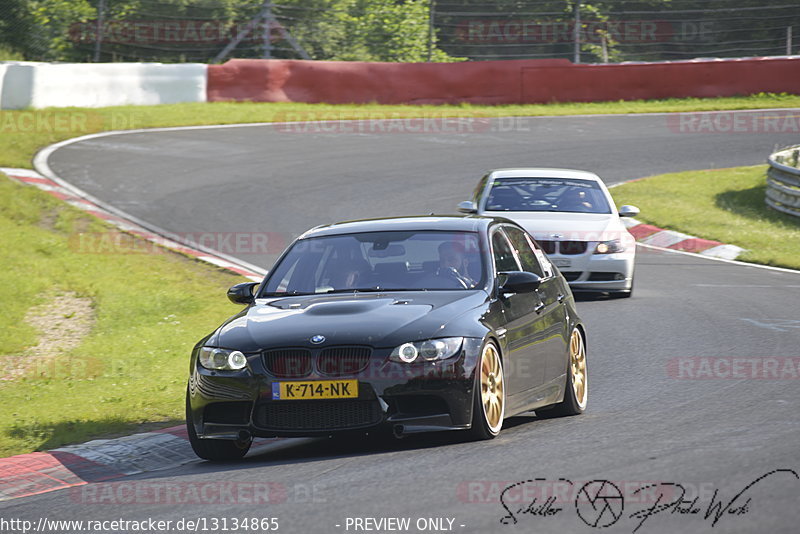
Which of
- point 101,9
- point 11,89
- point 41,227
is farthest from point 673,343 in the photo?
point 101,9

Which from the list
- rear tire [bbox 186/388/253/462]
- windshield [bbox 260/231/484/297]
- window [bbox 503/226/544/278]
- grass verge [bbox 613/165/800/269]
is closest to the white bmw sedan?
grass verge [bbox 613/165/800/269]

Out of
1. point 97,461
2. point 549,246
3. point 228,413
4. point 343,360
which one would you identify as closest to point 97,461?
point 97,461

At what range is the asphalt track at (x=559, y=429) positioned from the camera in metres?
5.48

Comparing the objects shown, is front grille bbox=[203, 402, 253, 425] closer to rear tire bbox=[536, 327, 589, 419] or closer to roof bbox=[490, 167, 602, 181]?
rear tire bbox=[536, 327, 589, 419]

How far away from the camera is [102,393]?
385 inches

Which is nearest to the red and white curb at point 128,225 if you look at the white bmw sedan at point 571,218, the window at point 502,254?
the white bmw sedan at point 571,218

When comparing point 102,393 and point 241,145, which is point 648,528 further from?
point 241,145

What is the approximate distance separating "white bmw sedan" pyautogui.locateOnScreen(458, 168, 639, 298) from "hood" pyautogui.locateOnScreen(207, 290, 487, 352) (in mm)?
6985

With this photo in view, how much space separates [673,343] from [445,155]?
15.3 m

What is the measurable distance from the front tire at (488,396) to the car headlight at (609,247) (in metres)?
7.31

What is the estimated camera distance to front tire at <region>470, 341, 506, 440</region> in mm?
6980

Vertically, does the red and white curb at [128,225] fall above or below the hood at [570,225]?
below

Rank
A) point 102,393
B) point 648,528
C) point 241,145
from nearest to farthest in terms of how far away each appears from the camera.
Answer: point 648,528 < point 102,393 < point 241,145

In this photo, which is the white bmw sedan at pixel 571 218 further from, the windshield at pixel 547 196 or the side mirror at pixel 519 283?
the side mirror at pixel 519 283
